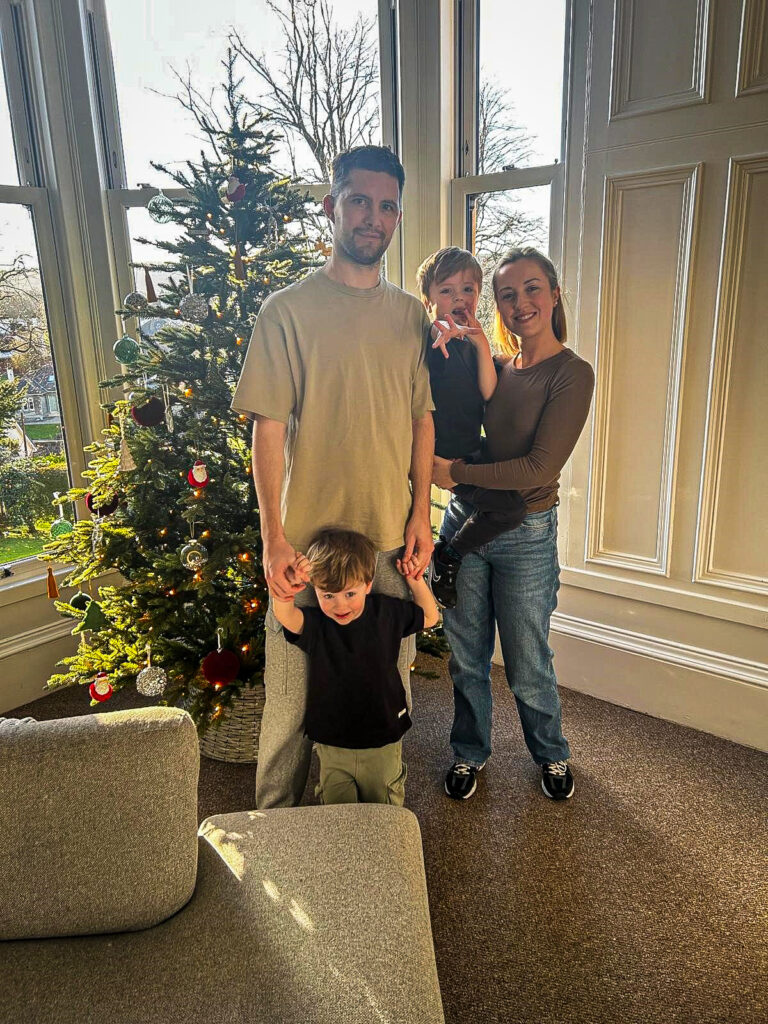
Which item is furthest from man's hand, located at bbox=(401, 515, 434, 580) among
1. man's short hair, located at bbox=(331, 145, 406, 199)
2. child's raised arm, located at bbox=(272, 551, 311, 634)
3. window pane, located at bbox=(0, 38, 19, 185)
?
window pane, located at bbox=(0, 38, 19, 185)

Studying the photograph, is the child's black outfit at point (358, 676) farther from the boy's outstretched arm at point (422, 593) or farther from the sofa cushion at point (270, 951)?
the sofa cushion at point (270, 951)

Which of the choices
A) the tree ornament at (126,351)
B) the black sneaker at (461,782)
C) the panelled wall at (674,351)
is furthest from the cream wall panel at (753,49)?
the black sneaker at (461,782)

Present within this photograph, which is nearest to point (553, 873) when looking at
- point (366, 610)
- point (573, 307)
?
point (366, 610)

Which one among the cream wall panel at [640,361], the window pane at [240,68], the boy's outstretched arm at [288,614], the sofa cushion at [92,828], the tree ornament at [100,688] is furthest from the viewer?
the window pane at [240,68]

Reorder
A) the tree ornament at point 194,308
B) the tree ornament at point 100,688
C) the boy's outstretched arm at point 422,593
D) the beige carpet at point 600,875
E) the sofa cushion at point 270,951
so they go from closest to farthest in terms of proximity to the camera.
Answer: the sofa cushion at point 270,951 < the beige carpet at point 600,875 < the boy's outstretched arm at point 422,593 < the tree ornament at point 194,308 < the tree ornament at point 100,688

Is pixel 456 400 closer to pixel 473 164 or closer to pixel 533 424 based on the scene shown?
pixel 533 424

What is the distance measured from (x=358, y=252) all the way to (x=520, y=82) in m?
1.52

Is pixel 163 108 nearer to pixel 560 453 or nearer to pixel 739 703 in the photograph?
pixel 560 453

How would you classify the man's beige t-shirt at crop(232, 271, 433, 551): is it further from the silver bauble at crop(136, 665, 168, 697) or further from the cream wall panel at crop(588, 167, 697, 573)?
the cream wall panel at crop(588, 167, 697, 573)

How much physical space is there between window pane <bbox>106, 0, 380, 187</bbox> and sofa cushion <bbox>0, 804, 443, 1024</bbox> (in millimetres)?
2457

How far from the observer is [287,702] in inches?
67.0

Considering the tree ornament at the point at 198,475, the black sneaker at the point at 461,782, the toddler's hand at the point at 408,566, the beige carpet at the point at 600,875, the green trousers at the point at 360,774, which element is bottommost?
the beige carpet at the point at 600,875

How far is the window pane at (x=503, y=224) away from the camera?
2.56 meters

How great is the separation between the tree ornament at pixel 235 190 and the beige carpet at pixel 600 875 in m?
1.72
